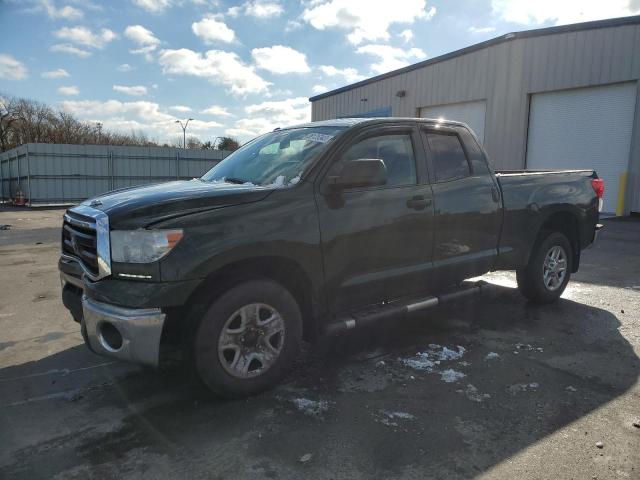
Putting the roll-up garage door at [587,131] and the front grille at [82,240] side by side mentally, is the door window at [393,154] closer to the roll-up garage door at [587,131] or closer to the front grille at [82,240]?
the front grille at [82,240]

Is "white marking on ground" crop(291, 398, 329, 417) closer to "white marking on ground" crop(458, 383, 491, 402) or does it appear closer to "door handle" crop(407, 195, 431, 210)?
"white marking on ground" crop(458, 383, 491, 402)

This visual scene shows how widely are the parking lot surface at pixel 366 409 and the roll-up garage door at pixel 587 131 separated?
13.1 meters

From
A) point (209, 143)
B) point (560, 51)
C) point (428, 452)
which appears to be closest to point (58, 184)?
point (560, 51)

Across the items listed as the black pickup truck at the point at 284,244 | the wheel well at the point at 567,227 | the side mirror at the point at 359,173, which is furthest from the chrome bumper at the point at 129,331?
the wheel well at the point at 567,227

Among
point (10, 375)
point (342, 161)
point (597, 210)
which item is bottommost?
point (10, 375)

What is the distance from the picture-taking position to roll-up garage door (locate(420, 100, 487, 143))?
2025 cm

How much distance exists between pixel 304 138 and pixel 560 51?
1635 centimetres

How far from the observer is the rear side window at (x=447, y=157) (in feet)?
14.9

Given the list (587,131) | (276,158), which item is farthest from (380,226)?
(587,131)

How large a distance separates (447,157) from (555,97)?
15.4 meters

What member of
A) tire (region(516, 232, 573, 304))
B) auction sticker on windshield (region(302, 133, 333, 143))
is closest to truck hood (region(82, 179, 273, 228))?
auction sticker on windshield (region(302, 133, 333, 143))

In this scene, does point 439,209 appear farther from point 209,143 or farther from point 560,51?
point 209,143

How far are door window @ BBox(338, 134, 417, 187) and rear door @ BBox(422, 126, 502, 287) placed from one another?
0.74ft

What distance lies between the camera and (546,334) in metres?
4.83
